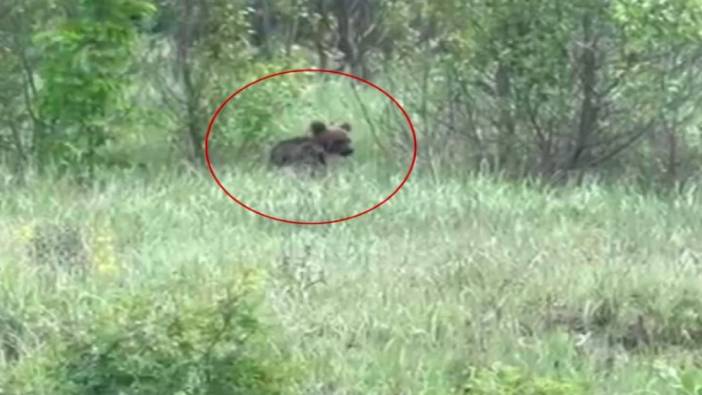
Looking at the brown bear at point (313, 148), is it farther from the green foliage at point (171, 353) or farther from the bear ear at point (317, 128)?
the green foliage at point (171, 353)

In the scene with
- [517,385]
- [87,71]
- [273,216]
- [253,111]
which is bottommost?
[273,216]

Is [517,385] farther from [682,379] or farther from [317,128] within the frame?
[317,128]

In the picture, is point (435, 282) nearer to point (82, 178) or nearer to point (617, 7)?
point (617, 7)

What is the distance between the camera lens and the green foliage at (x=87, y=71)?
32.2 feet

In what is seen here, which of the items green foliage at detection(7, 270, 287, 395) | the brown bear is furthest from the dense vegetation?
the brown bear

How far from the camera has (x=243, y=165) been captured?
10.6 meters

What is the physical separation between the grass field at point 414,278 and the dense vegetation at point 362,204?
0.8 inches

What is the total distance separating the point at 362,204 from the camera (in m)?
8.97

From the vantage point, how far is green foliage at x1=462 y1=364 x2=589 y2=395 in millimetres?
5102

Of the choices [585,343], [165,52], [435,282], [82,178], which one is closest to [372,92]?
[165,52]

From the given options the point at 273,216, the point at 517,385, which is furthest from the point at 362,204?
the point at 517,385

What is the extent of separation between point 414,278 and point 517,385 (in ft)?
6.47

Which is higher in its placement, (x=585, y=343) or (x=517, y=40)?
(x=517, y=40)

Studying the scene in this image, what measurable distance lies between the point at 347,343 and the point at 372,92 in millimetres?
6678
